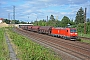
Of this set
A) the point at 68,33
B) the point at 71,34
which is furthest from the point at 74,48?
the point at 68,33

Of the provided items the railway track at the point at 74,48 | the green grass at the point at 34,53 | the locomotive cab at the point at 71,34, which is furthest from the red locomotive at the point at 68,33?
the green grass at the point at 34,53

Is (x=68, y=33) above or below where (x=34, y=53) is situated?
above

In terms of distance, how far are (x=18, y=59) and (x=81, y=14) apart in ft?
394

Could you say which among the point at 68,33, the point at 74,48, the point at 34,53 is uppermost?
the point at 68,33

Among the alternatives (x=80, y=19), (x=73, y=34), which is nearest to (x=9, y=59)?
(x=73, y=34)

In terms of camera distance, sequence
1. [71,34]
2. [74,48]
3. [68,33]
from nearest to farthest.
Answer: [74,48] → [71,34] → [68,33]

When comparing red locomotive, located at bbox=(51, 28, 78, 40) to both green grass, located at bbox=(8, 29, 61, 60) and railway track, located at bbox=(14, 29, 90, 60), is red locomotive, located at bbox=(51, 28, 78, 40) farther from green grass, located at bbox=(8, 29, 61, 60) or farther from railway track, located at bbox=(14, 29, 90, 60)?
green grass, located at bbox=(8, 29, 61, 60)

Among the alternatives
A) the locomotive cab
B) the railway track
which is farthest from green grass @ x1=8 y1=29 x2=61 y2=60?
the locomotive cab

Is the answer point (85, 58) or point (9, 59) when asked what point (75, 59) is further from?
point (9, 59)

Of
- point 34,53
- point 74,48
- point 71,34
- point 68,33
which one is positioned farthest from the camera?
point 68,33

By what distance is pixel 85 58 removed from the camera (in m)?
18.3

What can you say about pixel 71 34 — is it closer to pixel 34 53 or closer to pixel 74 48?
Answer: pixel 74 48

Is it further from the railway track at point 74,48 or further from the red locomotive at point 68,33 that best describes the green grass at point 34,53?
the red locomotive at point 68,33

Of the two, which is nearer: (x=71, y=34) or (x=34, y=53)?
(x=34, y=53)
